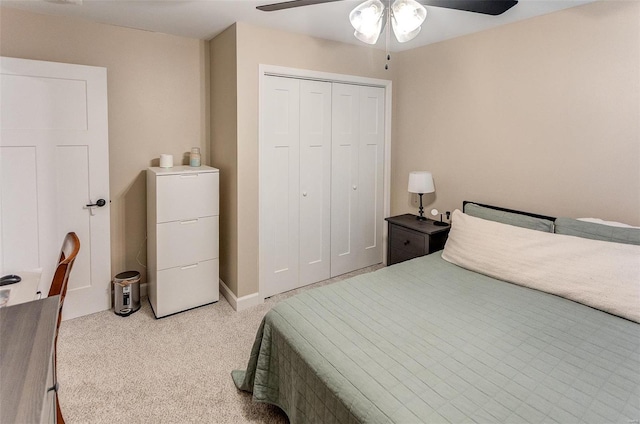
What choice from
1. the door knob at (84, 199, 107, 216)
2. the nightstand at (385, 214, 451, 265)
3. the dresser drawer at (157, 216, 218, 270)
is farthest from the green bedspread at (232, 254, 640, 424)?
the door knob at (84, 199, 107, 216)

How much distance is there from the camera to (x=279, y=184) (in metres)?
3.27

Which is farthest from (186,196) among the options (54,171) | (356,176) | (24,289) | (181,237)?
(356,176)

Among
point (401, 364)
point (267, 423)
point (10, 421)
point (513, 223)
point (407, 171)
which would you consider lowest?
point (267, 423)

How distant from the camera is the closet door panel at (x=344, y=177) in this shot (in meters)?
3.58

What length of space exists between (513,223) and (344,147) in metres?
1.72

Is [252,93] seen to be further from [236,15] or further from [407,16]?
[407,16]

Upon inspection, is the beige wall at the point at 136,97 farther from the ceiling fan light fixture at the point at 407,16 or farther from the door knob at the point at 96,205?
the ceiling fan light fixture at the point at 407,16

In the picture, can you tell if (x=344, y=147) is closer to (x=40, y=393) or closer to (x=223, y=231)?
(x=223, y=231)

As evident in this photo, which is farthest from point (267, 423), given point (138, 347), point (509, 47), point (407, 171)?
point (509, 47)

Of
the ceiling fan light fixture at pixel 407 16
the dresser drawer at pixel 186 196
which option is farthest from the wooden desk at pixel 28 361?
the ceiling fan light fixture at pixel 407 16

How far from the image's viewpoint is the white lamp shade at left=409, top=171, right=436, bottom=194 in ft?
11.0

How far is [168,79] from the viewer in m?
3.24

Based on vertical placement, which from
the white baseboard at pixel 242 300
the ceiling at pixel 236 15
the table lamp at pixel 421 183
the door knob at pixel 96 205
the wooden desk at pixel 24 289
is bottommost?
the white baseboard at pixel 242 300

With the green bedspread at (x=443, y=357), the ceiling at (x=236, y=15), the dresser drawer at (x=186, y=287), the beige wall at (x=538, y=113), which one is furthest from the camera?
the dresser drawer at (x=186, y=287)
